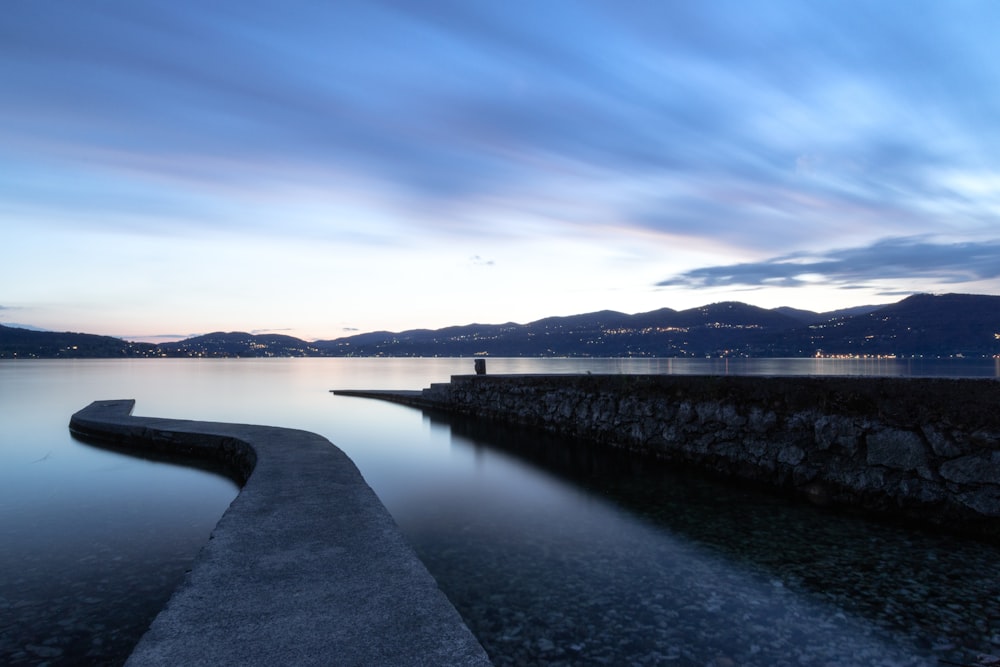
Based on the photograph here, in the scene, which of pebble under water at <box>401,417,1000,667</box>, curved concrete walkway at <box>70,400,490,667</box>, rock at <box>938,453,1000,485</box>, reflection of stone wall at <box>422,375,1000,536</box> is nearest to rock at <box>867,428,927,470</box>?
reflection of stone wall at <box>422,375,1000,536</box>

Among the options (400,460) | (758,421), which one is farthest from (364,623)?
(400,460)

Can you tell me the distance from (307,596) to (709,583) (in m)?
4.79

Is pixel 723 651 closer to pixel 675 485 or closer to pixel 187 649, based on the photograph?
pixel 187 649

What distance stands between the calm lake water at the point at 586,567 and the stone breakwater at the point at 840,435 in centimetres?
83

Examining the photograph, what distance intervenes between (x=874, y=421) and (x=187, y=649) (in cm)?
1124

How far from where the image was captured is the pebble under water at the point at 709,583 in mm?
5445

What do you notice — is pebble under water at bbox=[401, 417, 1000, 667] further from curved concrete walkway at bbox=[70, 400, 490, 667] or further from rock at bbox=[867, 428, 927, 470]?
rock at bbox=[867, 428, 927, 470]

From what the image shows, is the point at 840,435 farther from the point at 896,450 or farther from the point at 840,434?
the point at 896,450

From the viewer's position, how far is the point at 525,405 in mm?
23797

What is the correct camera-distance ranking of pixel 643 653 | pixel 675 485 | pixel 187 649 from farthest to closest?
pixel 675 485
pixel 643 653
pixel 187 649

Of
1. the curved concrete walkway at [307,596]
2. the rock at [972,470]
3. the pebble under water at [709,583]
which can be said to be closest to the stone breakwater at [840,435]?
the rock at [972,470]

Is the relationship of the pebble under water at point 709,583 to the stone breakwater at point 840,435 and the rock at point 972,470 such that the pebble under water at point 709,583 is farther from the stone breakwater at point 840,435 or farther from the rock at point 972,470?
the rock at point 972,470

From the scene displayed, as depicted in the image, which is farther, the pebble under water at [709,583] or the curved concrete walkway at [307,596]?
the pebble under water at [709,583]

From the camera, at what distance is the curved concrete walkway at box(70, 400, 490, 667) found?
391 centimetres
